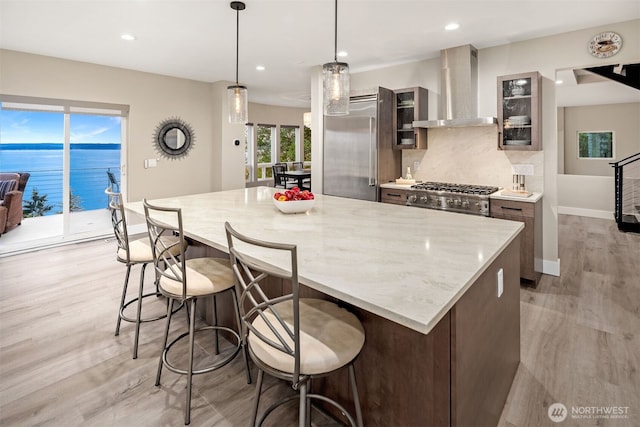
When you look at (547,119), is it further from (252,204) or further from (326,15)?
(252,204)

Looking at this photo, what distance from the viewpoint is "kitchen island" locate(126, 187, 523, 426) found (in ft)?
4.00

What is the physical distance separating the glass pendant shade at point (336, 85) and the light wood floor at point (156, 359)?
5.95ft

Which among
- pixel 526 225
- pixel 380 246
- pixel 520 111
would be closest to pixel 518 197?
pixel 526 225

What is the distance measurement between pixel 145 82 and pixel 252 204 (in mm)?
→ 3987

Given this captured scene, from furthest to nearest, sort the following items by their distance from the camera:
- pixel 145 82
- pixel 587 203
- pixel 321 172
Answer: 1. pixel 587 203
2. pixel 145 82
3. pixel 321 172

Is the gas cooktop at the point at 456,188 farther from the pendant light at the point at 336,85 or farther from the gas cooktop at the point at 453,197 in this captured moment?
the pendant light at the point at 336,85

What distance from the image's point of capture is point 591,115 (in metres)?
8.93

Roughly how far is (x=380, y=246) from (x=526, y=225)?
100 inches

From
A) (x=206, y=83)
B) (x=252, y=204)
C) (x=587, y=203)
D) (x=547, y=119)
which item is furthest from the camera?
(x=587, y=203)

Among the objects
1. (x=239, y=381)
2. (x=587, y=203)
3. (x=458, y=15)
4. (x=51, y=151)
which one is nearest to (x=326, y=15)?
(x=458, y=15)

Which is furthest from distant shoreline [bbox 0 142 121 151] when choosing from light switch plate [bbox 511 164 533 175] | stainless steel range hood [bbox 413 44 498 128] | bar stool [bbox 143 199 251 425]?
light switch plate [bbox 511 164 533 175]

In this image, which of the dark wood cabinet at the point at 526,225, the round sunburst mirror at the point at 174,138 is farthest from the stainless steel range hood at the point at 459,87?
the round sunburst mirror at the point at 174,138

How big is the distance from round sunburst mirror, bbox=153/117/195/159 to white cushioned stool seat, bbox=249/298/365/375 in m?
5.19

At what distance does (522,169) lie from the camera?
4.05 meters
